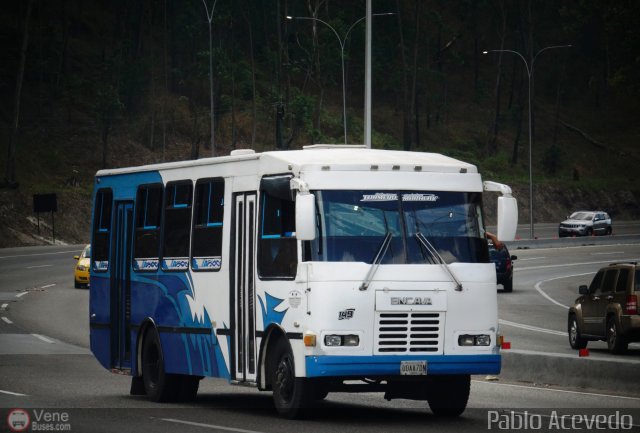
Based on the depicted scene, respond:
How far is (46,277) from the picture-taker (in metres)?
53.4

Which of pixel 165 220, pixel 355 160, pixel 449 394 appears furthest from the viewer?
pixel 165 220

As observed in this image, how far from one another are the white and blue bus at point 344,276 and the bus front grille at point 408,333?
0.5 inches

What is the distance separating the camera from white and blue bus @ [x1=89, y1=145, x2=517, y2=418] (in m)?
14.4

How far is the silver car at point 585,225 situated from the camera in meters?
80.8

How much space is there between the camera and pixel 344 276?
568 inches

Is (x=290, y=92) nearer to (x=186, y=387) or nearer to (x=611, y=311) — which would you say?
(x=611, y=311)

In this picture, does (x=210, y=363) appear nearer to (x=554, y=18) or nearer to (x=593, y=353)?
(x=593, y=353)

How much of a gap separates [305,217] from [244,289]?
2.07 metres

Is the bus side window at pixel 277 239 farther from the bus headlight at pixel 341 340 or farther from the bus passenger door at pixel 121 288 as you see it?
the bus passenger door at pixel 121 288

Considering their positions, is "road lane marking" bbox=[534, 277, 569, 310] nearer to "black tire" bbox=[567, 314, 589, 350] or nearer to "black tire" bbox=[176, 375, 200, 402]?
"black tire" bbox=[567, 314, 589, 350]

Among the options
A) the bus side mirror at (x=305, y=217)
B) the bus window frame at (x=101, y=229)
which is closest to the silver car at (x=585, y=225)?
the bus window frame at (x=101, y=229)

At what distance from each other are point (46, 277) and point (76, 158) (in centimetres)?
3457

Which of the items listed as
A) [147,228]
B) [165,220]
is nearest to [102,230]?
[147,228]

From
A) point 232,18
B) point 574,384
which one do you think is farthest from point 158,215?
point 232,18
